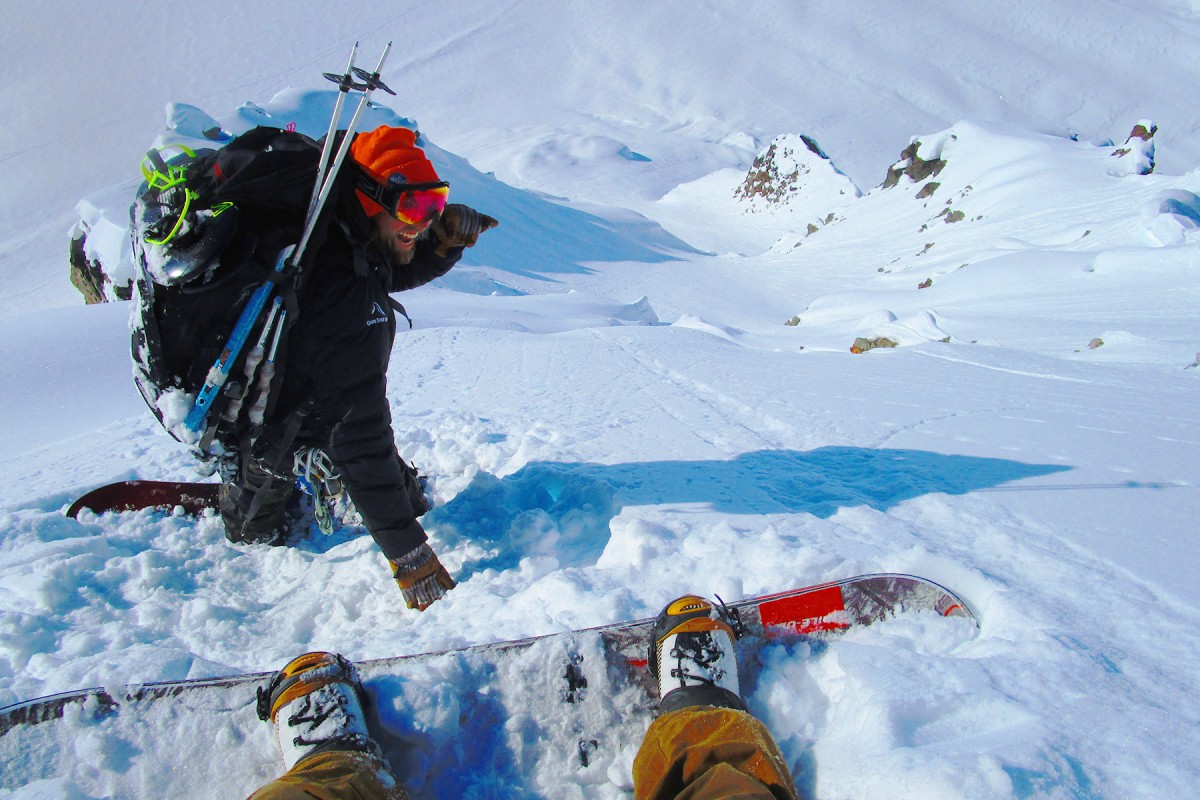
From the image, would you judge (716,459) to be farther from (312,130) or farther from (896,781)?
Answer: (312,130)

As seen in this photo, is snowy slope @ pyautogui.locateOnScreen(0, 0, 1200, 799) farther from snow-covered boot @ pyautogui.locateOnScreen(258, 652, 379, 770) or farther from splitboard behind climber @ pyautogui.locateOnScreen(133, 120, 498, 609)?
splitboard behind climber @ pyautogui.locateOnScreen(133, 120, 498, 609)

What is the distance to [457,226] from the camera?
2514mm

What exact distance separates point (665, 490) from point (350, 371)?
1.26 m

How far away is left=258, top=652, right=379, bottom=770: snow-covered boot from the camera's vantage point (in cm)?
150

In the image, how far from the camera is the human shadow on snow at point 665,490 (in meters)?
2.53

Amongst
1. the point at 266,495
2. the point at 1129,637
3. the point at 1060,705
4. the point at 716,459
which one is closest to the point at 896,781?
the point at 1060,705

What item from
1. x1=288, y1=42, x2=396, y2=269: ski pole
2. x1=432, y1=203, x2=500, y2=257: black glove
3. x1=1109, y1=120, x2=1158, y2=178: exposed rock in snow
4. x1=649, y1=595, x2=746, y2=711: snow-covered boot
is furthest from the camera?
x1=1109, y1=120, x2=1158, y2=178: exposed rock in snow

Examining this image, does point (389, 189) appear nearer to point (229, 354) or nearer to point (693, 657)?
point (229, 354)

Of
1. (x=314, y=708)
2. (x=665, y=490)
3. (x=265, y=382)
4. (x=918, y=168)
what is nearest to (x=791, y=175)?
(x=918, y=168)

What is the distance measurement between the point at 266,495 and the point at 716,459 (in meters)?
1.79

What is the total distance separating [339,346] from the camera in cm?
204

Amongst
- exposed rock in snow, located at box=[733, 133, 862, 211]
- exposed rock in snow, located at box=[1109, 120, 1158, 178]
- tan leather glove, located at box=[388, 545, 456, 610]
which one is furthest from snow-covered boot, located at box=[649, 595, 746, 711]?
exposed rock in snow, located at box=[733, 133, 862, 211]

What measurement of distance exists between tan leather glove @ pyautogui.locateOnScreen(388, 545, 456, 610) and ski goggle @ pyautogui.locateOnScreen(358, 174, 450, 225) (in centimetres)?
100

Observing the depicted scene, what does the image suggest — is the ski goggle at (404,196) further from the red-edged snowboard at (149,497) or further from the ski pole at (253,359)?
the red-edged snowboard at (149,497)
